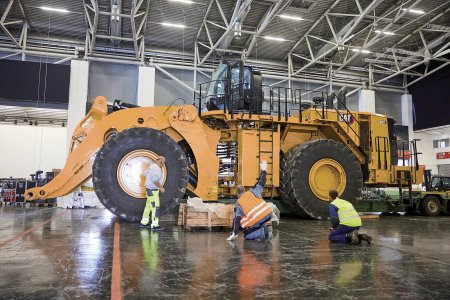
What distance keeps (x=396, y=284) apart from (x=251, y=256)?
184cm

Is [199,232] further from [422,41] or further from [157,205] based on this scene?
[422,41]

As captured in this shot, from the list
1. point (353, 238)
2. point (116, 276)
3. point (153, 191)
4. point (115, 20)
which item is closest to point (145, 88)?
point (115, 20)

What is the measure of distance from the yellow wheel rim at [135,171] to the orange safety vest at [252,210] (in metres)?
2.35

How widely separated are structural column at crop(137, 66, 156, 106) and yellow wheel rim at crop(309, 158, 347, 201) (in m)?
12.0

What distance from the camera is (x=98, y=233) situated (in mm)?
6629

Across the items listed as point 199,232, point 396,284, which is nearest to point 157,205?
point 199,232

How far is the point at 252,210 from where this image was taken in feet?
20.0

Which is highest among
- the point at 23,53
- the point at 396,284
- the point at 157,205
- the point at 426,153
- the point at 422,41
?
the point at 422,41

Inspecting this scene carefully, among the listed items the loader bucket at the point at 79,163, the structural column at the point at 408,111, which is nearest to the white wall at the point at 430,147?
the structural column at the point at 408,111

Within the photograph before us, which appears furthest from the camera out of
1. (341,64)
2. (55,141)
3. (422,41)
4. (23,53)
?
(55,141)

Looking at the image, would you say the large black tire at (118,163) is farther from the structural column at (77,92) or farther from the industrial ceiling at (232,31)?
the structural column at (77,92)

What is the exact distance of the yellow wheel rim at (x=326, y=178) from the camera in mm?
9242

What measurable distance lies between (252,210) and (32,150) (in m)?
21.4

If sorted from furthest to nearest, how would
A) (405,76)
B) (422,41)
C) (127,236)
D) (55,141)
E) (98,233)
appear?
(405,76), (55,141), (422,41), (98,233), (127,236)
